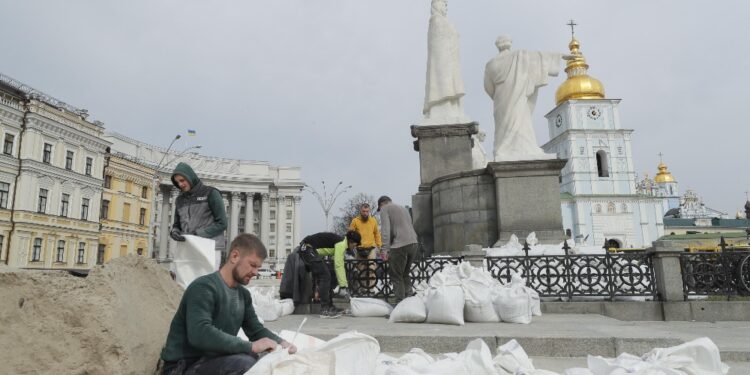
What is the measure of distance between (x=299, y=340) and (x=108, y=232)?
180 feet

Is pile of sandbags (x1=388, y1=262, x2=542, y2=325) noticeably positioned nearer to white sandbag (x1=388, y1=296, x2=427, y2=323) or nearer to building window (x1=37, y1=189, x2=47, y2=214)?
white sandbag (x1=388, y1=296, x2=427, y2=323)

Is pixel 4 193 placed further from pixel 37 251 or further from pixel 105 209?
pixel 105 209

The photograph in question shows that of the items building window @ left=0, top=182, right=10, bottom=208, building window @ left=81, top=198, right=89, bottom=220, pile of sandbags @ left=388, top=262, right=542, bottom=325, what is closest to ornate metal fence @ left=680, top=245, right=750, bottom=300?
pile of sandbags @ left=388, top=262, right=542, bottom=325

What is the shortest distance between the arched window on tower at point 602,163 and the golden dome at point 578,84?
30.4 ft

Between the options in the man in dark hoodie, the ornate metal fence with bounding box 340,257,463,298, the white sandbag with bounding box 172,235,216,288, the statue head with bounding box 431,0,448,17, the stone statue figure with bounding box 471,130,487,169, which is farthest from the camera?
the stone statue figure with bounding box 471,130,487,169

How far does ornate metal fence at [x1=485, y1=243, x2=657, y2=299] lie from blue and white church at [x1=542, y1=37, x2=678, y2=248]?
66799 mm

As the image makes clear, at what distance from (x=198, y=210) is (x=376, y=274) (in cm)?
343

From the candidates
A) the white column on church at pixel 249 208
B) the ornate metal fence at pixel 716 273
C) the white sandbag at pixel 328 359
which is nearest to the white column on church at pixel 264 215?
the white column on church at pixel 249 208

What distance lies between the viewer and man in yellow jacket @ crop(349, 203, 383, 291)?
7.42 meters

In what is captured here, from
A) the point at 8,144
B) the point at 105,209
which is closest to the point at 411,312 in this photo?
the point at 8,144

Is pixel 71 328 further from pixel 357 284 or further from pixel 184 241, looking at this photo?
pixel 357 284

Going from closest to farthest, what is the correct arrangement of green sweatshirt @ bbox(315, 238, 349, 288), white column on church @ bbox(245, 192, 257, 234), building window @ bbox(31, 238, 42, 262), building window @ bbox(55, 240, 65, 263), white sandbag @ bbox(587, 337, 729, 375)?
white sandbag @ bbox(587, 337, 729, 375) < green sweatshirt @ bbox(315, 238, 349, 288) < building window @ bbox(31, 238, 42, 262) < building window @ bbox(55, 240, 65, 263) < white column on church @ bbox(245, 192, 257, 234)

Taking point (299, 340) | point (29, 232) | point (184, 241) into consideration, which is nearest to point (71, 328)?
point (299, 340)

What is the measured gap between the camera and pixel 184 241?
417 cm
